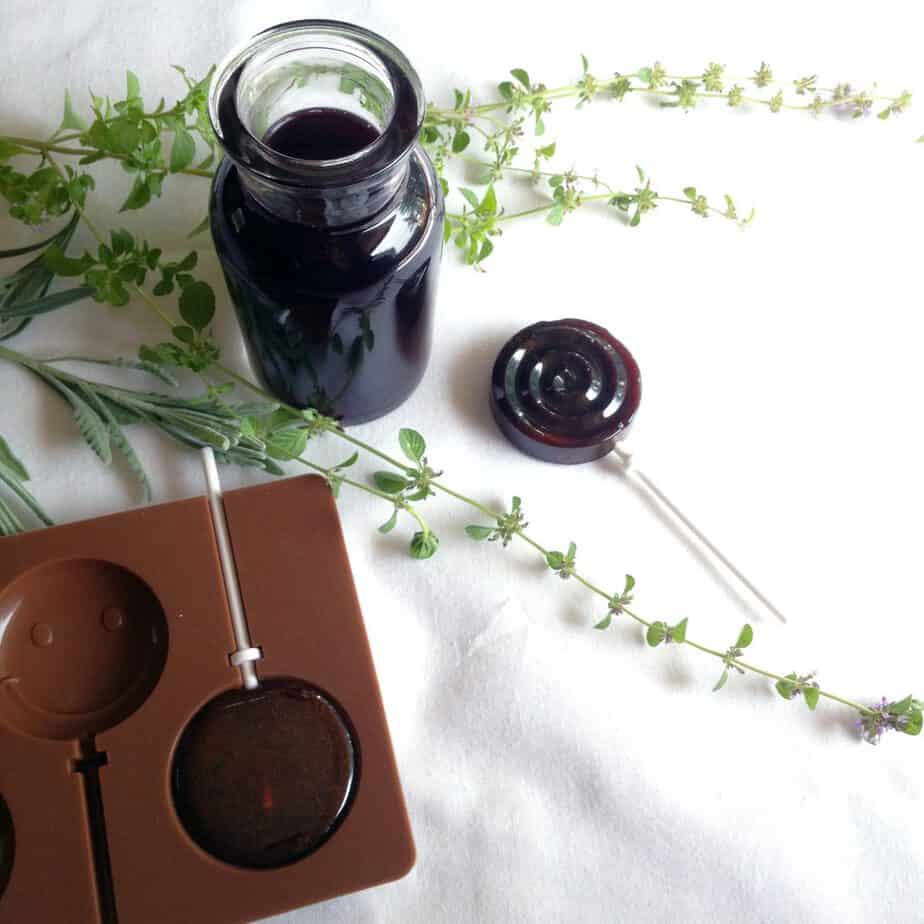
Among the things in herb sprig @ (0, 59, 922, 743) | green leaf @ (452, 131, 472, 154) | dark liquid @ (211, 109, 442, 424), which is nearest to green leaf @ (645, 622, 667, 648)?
herb sprig @ (0, 59, 922, 743)

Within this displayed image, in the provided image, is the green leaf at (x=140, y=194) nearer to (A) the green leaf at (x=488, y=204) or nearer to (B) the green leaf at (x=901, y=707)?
(A) the green leaf at (x=488, y=204)

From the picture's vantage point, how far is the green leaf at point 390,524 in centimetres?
57

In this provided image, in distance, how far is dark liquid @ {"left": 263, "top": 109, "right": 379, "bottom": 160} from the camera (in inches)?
18.5

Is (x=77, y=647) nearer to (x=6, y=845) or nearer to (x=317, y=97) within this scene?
(x=6, y=845)

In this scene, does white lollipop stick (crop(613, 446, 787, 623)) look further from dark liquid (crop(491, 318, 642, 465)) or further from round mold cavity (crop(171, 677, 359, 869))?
round mold cavity (crop(171, 677, 359, 869))

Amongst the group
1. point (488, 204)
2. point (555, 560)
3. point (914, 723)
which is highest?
point (488, 204)

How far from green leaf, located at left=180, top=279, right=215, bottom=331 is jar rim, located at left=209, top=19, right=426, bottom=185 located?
0.47 feet

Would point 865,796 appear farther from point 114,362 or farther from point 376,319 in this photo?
point 114,362

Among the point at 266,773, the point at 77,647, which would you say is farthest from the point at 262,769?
the point at 77,647

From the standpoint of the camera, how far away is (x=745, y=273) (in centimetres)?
67

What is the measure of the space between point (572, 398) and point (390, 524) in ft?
0.46

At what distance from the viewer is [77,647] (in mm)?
524

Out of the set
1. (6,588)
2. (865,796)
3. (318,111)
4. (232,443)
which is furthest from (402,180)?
(865,796)

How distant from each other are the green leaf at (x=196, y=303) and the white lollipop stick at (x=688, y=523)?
27 centimetres
